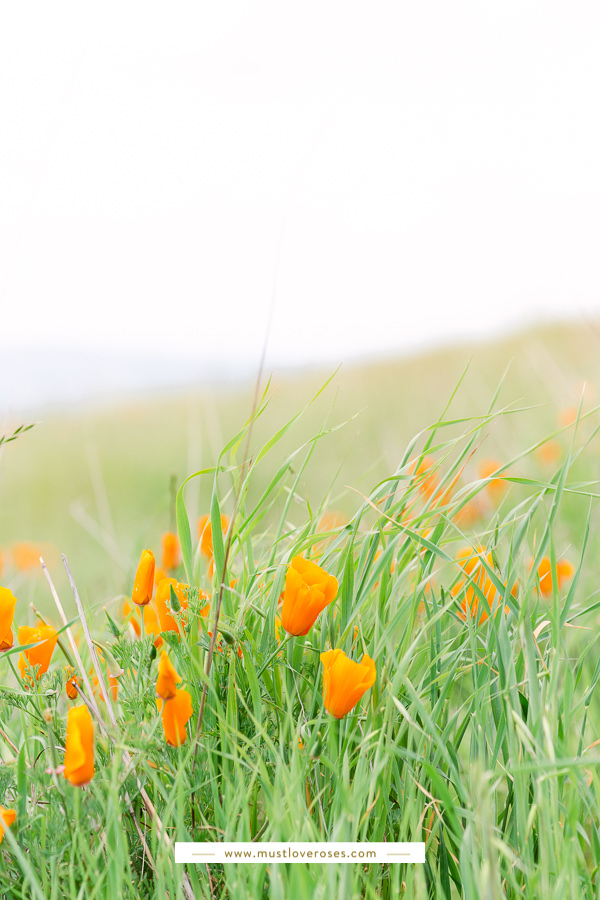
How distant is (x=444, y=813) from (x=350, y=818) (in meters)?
0.22

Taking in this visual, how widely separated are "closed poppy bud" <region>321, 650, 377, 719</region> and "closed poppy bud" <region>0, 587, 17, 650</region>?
0.37 m

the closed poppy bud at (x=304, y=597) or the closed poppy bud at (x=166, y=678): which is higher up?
the closed poppy bud at (x=304, y=597)

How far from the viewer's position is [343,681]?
0.72 m

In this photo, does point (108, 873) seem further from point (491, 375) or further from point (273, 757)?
point (491, 375)

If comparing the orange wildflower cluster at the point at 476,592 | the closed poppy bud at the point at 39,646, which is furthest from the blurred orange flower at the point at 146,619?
the orange wildflower cluster at the point at 476,592

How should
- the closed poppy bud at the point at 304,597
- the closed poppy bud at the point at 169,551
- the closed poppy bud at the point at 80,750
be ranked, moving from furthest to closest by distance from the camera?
the closed poppy bud at the point at 169,551, the closed poppy bud at the point at 304,597, the closed poppy bud at the point at 80,750

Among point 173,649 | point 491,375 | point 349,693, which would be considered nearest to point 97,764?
point 173,649

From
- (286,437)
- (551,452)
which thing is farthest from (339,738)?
(286,437)

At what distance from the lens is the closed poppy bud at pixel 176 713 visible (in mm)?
706

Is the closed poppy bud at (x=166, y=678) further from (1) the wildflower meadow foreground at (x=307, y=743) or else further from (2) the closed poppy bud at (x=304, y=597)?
(2) the closed poppy bud at (x=304, y=597)

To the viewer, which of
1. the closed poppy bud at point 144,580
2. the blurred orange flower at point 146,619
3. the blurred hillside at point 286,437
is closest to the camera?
the closed poppy bud at point 144,580

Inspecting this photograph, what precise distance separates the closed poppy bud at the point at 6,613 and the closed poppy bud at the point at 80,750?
0.68 ft

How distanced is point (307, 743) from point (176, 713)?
0.15m

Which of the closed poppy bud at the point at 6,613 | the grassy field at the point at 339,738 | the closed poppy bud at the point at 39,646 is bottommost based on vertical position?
the grassy field at the point at 339,738
